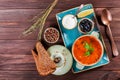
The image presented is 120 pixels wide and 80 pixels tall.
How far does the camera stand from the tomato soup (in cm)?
124

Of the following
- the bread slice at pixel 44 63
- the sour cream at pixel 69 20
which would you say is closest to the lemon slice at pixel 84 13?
the sour cream at pixel 69 20

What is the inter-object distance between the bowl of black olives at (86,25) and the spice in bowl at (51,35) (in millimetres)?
103

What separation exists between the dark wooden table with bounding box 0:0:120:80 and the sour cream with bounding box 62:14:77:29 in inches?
1.7

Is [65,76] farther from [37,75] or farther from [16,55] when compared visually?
[16,55]

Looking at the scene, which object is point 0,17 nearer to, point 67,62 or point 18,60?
point 18,60

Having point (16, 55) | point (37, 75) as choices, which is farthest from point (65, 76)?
point (16, 55)

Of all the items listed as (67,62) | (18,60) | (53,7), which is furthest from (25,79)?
(53,7)

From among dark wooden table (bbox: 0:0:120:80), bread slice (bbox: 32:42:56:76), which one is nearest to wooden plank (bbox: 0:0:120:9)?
dark wooden table (bbox: 0:0:120:80)

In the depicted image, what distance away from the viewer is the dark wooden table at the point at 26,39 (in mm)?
1292

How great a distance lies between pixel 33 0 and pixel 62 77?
35 cm

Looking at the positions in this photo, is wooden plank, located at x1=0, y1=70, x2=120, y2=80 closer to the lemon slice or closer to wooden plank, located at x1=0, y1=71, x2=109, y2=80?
wooden plank, located at x1=0, y1=71, x2=109, y2=80

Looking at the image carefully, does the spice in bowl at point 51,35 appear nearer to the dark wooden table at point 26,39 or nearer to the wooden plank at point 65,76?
the dark wooden table at point 26,39

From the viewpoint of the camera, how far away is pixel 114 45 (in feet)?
4.18

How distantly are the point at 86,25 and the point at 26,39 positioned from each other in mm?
263
